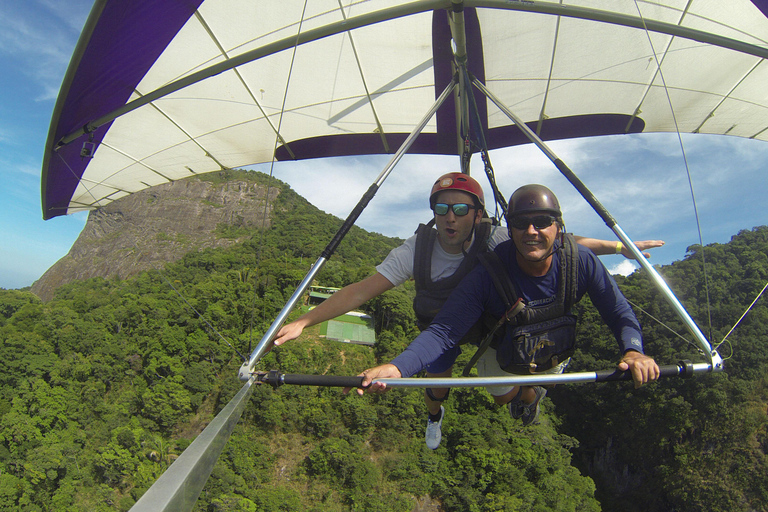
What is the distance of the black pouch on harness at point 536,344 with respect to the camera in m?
2.63

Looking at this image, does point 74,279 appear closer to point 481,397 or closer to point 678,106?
point 481,397

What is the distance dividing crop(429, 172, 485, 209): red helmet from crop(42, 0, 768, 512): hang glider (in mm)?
507

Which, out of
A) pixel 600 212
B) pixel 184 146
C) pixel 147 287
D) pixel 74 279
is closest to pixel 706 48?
pixel 600 212

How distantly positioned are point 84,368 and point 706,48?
256ft

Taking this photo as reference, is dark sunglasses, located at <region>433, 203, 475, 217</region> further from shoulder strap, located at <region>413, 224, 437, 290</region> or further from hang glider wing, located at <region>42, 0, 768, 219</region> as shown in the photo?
hang glider wing, located at <region>42, 0, 768, 219</region>

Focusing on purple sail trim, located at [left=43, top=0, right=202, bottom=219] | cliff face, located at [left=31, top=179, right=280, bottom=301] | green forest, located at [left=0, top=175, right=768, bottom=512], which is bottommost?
green forest, located at [left=0, top=175, right=768, bottom=512]

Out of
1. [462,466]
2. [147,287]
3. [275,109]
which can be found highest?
[147,287]

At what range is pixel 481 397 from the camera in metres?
60.8

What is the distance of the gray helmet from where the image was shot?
2.55 metres

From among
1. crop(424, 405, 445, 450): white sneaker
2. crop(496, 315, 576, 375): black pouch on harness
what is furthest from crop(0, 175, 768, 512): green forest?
crop(496, 315, 576, 375): black pouch on harness

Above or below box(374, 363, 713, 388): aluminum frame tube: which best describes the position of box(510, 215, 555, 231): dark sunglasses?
above

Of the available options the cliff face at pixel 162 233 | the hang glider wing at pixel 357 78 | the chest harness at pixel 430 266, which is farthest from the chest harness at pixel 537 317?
the cliff face at pixel 162 233

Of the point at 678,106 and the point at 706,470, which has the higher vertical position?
the point at 678,106

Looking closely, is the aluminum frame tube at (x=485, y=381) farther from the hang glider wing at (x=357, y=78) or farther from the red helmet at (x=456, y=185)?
the hang glider wing at (x=357, y=78)
